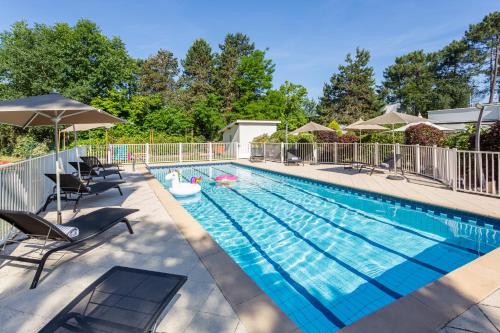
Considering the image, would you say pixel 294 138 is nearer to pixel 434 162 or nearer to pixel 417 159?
pixel 417 159

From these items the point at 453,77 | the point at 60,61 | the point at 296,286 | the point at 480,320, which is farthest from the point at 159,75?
the point at 453,77

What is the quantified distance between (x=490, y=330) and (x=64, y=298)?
137 inches

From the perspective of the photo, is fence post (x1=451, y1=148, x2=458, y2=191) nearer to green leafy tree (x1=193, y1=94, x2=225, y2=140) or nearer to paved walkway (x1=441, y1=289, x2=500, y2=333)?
paved walkway (x1=441, y1=289, x2=500, y2=333)

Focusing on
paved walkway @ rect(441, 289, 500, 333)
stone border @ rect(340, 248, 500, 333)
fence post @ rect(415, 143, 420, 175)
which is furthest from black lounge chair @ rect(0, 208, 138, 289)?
fence post @ rect(415, 143, 420, 175)

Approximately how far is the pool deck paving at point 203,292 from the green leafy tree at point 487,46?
41693 mm

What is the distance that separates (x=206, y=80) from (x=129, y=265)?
3589 centimetres

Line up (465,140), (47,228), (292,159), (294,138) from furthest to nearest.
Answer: (294,138)
(292,159)
(465,140)
(47,228)

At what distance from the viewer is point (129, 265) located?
312 cm

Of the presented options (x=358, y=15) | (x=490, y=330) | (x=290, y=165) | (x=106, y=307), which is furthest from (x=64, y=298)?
(x=358, y=15)

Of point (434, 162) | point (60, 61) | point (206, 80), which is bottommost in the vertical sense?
point (434, 162)

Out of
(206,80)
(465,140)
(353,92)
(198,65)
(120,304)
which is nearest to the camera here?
(120,304)

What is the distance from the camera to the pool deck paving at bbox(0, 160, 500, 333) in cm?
210

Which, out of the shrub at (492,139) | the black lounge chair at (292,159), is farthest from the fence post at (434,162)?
the black lounge chair at (292,159)

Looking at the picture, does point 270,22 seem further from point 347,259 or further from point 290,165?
point 347,259
